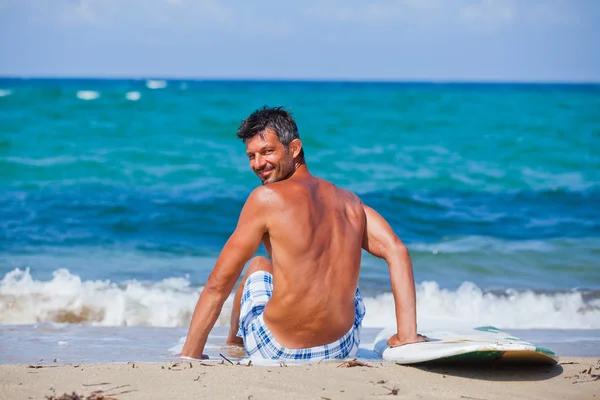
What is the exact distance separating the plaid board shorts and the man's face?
0.51 metres

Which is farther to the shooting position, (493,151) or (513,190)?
(493,151)

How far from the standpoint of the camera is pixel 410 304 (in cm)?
352

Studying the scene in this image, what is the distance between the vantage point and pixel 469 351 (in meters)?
3.16

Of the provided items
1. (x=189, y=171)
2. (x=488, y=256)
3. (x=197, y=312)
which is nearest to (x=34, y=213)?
(x=189, y=171)

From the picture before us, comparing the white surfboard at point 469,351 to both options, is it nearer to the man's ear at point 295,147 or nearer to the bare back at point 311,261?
the bare back at point 311,261

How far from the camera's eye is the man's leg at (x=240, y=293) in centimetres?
364

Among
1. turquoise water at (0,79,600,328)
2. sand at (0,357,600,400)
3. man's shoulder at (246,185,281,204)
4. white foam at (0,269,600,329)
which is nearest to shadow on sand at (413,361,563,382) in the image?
sand at (0,357,600,400)

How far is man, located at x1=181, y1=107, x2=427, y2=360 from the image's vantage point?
325cm

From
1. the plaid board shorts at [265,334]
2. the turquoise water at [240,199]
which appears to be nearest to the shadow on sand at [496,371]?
the plaid board shorts at [265,334]

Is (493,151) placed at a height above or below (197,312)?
above

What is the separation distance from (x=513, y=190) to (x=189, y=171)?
17.1 feet

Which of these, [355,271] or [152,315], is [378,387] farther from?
[152,315]

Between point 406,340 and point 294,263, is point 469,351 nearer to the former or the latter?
point 406,340

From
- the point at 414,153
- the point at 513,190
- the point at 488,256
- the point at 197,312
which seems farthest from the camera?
the point at 414,153
